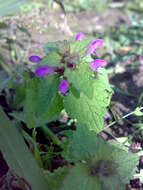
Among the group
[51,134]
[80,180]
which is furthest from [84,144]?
[51,134]

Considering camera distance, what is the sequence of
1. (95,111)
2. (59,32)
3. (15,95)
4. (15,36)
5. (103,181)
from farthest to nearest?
(59,32) < (15,36) < (15,95) < (95,111) < (103,181)

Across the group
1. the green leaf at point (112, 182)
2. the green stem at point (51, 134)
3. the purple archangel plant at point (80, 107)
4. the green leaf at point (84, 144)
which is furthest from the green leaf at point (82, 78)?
the green stem at point (51, 134)

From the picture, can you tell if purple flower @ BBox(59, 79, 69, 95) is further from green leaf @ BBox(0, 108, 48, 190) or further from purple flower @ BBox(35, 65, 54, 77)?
green leaf @ BBox(0, 108, 48, 190)

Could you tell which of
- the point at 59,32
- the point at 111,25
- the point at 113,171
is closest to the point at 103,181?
the point at 113,171

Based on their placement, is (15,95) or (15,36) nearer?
(15,95)

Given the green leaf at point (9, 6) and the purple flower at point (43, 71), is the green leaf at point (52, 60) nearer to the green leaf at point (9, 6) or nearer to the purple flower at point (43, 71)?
the purple flower at point (43, 71)

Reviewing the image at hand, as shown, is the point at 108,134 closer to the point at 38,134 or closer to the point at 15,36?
the point at 38,134

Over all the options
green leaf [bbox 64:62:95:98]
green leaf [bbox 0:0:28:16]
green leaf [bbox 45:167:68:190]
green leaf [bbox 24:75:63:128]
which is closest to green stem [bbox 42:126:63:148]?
green leaf [bbox 24:75:63:128]
